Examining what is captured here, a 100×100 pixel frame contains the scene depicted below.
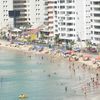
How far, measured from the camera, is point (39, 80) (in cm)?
8775

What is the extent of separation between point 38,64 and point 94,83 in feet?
86.4

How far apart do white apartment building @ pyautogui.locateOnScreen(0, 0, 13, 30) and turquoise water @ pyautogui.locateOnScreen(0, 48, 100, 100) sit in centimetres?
4373

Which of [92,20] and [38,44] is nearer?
[92,20]

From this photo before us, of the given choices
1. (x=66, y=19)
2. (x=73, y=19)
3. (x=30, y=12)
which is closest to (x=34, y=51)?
(x=66, y=19)

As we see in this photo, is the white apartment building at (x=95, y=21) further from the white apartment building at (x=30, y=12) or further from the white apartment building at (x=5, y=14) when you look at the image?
the white apartment building at (x=5, y=14)

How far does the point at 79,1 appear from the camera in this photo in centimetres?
12225

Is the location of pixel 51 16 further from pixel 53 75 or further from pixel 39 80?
pixel 39 80

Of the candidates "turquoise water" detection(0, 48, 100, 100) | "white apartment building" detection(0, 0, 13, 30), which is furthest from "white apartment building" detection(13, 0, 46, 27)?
"turquoise water" detection(0, 48, 100, 100)

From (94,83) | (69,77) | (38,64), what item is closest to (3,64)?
(38,64)

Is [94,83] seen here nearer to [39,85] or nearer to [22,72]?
[39,85]

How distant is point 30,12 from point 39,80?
73.1 meters

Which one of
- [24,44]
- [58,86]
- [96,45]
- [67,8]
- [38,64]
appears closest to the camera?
[58,86]

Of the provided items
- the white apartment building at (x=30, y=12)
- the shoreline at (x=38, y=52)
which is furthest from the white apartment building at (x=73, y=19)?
the white apartment building at (x=30, y=12)

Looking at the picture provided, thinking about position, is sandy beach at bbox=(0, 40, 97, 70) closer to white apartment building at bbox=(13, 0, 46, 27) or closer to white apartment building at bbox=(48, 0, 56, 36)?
white apartment building at bbox=(48, 0, 56, 36)
